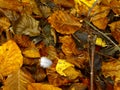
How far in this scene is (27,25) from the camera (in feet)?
5.82

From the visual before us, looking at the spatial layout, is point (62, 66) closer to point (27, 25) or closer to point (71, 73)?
point (71, 73)

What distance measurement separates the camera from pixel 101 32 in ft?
5.84

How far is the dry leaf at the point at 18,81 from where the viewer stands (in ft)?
5.26

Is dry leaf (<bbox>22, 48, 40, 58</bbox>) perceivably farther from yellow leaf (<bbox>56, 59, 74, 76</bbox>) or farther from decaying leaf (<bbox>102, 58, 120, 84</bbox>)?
decaying leaf (<bbox>102, 58, 120, 84</bbox>)

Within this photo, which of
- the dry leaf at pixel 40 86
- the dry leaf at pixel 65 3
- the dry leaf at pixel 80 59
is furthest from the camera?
the dry leaf at pixel 65 3

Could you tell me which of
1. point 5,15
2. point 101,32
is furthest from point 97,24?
point 5,15

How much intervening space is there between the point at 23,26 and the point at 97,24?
45cm

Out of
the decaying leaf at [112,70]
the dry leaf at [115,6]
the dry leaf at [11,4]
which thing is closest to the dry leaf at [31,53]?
the dry leaf at [11,4]

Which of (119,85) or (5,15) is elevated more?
(5,15)

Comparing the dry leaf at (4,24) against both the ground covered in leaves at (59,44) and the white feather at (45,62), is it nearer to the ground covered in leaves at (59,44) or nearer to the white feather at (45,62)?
the ground covered in leaves at (59,44)

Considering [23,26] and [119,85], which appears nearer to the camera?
[119,85]

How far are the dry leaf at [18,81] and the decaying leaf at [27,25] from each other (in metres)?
0.25

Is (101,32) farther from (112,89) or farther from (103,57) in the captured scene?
(112,89)

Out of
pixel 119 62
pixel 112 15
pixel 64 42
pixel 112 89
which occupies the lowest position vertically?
pixel 112 89
